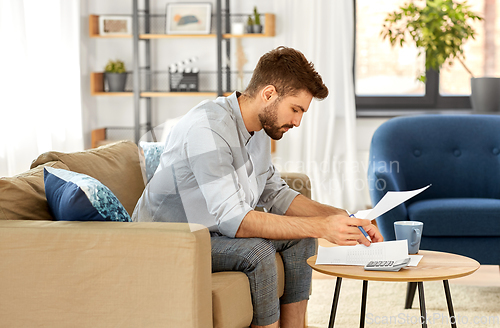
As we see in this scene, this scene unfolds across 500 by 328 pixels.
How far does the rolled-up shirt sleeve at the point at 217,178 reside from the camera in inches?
58.3

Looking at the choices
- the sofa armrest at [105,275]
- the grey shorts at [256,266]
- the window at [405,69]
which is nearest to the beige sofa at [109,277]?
the sofa armrest at [105,275]

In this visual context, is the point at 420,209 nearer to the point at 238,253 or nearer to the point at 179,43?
the point at 238,253

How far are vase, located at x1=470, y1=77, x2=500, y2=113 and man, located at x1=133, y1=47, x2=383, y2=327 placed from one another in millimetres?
2351

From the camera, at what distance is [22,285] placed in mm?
1303

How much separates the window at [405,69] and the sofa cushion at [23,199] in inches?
120

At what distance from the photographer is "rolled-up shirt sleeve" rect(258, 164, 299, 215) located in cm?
190

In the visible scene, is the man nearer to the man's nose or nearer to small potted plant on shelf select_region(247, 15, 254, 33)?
the man's nose

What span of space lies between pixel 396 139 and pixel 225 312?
67.1 inches

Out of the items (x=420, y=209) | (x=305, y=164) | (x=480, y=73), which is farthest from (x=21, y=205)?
(x=480, y=73)

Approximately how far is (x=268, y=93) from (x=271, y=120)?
83 mm

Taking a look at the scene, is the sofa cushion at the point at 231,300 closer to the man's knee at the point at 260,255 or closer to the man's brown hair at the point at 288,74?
the man's knee at the point at 260,255

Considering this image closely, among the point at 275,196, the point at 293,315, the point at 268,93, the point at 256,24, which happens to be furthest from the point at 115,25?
the point at 293,315

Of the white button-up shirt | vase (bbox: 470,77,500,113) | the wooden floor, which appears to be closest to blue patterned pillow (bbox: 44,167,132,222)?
the white button-up shirt

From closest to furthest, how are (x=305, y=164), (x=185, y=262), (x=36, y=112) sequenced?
(x=185, y=262)
(x=36, y=112)
(x=305, y=164)
